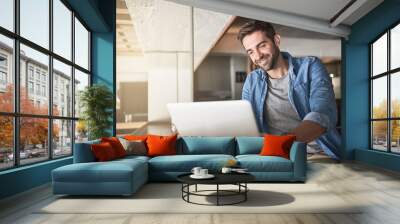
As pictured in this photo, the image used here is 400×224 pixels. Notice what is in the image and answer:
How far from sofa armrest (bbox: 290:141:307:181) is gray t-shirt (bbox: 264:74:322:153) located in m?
2.33

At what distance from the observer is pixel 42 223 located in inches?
133

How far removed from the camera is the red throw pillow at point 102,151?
5.20 meters

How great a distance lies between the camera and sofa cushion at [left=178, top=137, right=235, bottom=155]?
633cm

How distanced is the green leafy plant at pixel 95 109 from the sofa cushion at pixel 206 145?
5.34 ft

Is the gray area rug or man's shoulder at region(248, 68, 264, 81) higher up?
man's shoulder at region(248, 68, 264, 81)

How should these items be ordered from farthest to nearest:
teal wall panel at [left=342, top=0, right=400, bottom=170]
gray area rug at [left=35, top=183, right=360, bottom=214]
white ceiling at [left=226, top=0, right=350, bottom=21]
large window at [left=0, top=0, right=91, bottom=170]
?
teal wall panel at [left=342, top=0, right=400, bottom=170]
white ceiling at [left=226, top=0, right=350, bottom=21]
large window at [left=0, top=0, right=91, bottom=170]
gray area rug at [left=35, top=183, right=360, bottom=214]

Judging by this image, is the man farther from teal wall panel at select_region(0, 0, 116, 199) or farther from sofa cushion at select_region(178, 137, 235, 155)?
teal wall panel at select_region(0, 0, 116, 199)

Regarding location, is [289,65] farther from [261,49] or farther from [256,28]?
[256,28]

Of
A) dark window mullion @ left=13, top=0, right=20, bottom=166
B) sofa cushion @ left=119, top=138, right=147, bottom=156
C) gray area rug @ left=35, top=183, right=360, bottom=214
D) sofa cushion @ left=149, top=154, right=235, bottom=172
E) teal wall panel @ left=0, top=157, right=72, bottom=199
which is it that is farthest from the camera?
sofa cushion @ left=119, top=138, right=147, bottom=156


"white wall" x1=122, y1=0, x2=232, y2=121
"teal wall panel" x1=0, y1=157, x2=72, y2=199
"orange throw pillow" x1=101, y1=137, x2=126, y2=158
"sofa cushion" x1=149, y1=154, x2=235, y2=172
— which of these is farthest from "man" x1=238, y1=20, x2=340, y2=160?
"teal wall panel" x1=0, y1=157, x2=72, y2=199

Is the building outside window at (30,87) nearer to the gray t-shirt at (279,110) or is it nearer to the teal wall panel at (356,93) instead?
the gray t-shirt at (279,110)

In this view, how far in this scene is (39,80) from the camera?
18.0 feet

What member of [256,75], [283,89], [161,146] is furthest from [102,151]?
[283,89]

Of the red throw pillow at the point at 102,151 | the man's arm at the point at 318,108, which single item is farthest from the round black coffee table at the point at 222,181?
the man's arm at the point at 318,108
